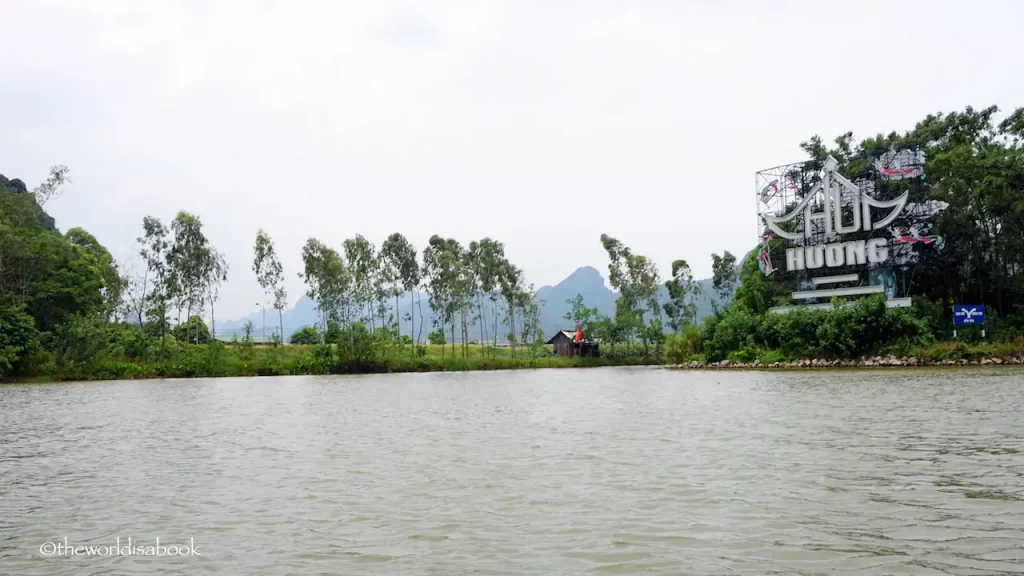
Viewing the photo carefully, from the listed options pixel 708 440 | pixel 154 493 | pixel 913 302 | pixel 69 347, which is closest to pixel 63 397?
pixel 69 347

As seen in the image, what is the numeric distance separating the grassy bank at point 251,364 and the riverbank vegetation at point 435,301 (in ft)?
0.32

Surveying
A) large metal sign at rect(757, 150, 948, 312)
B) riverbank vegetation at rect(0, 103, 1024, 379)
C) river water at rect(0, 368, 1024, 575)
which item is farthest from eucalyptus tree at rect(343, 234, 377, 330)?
river water at rect(0, 368, 1024, 575)

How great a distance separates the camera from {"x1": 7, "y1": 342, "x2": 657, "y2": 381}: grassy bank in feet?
150

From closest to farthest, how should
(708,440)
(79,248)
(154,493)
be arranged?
(154,493)
(708,440)
(79,248)

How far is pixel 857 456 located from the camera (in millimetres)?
9781

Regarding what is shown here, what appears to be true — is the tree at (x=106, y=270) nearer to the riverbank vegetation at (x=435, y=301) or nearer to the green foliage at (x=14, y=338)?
the riverbank vegetation at (x=435, y=301)

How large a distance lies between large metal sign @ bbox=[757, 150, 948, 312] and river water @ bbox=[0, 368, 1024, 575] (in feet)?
106

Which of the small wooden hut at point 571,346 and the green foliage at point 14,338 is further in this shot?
the small wooden hut at point 571,346

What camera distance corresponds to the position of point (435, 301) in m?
71.5

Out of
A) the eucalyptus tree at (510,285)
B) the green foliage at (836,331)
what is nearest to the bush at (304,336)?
the eucalyptus tree at (510,285)

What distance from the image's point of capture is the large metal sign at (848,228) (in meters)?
46.1

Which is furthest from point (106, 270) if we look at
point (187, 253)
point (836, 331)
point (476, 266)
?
point (836, 331)

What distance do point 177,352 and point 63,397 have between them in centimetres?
2597

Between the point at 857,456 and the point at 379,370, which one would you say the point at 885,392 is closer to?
the point at 857,456
